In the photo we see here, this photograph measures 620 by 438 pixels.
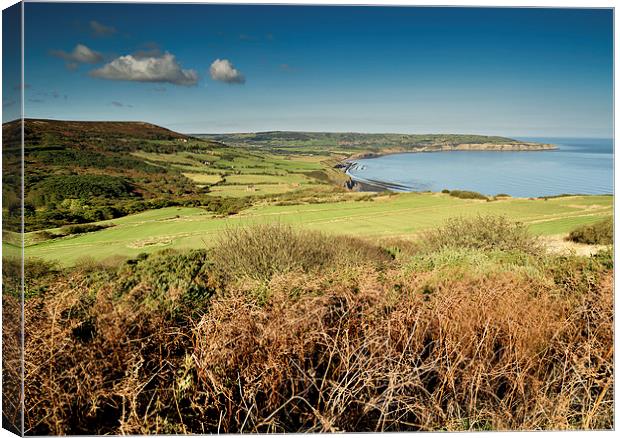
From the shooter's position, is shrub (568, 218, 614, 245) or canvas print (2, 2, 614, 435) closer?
canvas print (2, 2, 614, 435)

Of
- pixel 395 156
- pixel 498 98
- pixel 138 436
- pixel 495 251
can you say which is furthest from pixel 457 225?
pixel 138 436

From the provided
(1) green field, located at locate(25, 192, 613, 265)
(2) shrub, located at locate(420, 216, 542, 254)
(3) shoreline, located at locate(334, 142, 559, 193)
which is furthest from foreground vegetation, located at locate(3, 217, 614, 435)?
(3) shoreline, located at locate(334, 142, 559, 193)

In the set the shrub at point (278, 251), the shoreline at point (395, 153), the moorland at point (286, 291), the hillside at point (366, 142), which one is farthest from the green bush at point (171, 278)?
the shoreline at point (395, 153)

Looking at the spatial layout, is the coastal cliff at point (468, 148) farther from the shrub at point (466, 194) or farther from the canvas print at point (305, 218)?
the shrub at point (466, 194)

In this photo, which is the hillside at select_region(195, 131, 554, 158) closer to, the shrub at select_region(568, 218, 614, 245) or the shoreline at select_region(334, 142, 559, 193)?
the shoreline at select_region(334, 142, 559, 193)

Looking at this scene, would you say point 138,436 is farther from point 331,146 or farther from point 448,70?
point 448,70

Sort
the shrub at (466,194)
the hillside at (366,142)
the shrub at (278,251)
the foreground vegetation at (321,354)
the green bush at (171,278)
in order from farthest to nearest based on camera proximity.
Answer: the shrub at (466,194) < the hillside at (366,142) < the shrub at (278,251) < the green bush at (171,278) < the foreground vegetation at (321,354)

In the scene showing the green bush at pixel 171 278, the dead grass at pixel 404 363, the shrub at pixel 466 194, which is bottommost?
the dead grass at pixel 404 363
